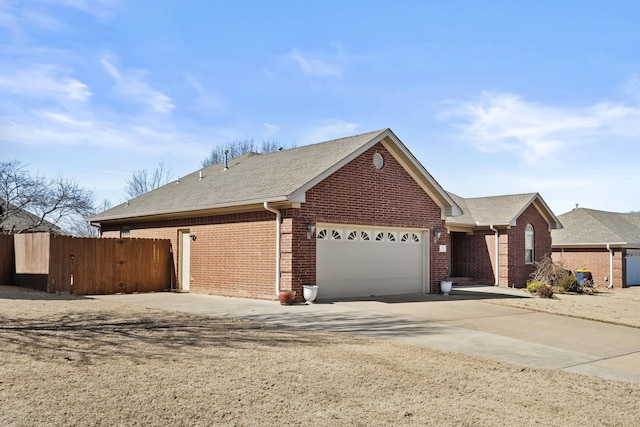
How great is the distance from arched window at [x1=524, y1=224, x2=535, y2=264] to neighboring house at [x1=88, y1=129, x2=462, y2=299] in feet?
27.2

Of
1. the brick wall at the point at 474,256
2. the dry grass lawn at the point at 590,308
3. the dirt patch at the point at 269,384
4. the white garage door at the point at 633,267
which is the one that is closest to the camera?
the dirt patch at the point at 269,384

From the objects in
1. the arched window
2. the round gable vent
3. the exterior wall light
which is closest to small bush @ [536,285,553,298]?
the arched window

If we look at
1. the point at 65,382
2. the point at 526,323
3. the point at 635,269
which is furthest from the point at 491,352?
the point at 635,269

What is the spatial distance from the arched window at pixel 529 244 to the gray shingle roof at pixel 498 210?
128 cm

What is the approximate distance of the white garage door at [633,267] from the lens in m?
32.9

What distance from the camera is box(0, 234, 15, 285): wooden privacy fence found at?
22.6 meters

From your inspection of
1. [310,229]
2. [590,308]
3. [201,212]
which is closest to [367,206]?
[310,229]

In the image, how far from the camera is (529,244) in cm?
2886

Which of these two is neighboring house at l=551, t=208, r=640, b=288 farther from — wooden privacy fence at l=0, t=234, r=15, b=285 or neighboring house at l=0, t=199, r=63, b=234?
neighboring house at l=0, t=199, r=63, b=234

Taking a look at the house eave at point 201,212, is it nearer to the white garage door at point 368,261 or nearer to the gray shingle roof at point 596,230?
the white garage door at point 368,261

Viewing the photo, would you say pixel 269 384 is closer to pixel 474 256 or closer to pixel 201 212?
pixel 201 212

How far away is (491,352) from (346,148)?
10.4m

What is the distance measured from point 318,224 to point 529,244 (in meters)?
15.1

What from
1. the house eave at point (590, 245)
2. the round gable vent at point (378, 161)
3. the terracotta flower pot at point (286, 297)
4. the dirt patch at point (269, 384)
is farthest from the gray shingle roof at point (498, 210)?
the dirt patch at point (269, 384)
